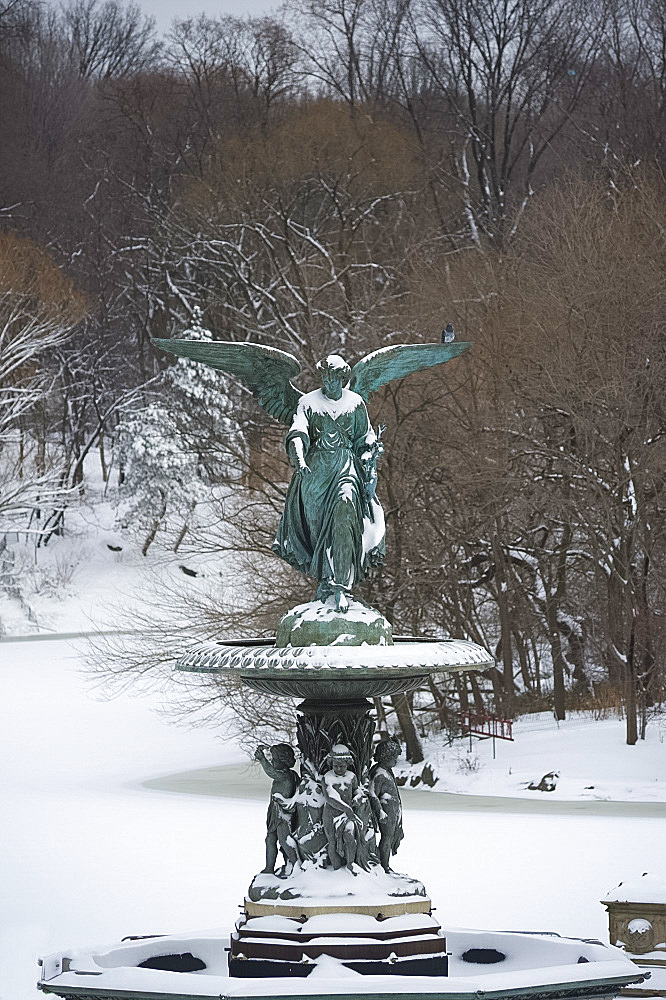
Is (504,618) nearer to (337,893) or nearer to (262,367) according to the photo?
(262,367)

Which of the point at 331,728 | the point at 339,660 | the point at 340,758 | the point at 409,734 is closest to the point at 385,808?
the point at 340,758

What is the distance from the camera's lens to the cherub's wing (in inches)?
352

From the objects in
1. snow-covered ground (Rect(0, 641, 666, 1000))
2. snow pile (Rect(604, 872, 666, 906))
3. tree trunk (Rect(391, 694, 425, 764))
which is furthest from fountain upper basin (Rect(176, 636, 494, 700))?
tree trunk (Rect(391, 694, 425, 764))

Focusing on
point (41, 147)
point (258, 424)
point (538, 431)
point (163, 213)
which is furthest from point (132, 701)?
point (41, 147)

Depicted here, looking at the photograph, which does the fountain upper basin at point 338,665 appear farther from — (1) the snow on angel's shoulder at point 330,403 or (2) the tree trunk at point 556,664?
(2) the tree trunk at point 556,664

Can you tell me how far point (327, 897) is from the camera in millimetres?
8078

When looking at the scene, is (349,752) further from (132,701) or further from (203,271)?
(203,271)

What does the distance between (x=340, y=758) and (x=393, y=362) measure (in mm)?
2509

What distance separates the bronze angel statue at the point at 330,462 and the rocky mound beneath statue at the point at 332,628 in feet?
0.66

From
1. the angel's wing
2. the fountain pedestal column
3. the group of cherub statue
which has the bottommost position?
the group of cherub statue

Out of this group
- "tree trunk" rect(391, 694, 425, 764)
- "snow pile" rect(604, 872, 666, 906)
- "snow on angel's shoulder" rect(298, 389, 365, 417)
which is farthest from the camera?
"tree trunk" rect(391, 694, 425, 764)

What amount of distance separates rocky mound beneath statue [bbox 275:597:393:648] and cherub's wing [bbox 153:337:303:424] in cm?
146

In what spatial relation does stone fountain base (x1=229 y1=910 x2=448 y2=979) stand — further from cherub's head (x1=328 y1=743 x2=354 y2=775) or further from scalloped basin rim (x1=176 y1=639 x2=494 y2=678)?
scalloped basin rim (x1=176 y1=639 x2=494 y2=678)

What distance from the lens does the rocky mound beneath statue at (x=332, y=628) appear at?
8273mm
